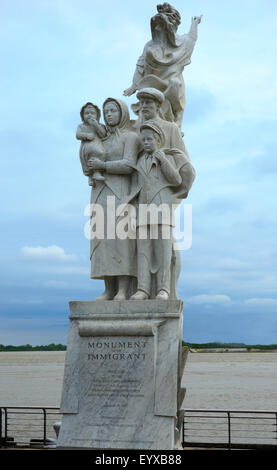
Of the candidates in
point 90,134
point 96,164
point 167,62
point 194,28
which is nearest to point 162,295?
point 96,164

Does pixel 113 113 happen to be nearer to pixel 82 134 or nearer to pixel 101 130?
pixel 101 130

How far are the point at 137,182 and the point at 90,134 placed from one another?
2.94ft

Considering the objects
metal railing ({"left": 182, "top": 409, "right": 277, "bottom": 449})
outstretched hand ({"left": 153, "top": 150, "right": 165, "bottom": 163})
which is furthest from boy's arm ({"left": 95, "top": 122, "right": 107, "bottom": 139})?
metal railing ({"left": 182, "top": 409, "right": 277, "bottom": 449})

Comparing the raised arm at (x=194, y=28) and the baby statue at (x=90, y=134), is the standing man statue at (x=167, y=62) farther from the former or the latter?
the baby statue at (x=90, y=134)

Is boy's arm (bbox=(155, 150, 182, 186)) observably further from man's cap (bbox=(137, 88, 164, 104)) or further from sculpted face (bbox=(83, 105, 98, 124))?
sculpted face (bbox=(83, 105, 98, 124))

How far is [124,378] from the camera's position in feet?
24.9

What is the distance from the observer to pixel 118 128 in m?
8.68

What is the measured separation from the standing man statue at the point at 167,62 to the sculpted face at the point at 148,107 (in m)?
0.69

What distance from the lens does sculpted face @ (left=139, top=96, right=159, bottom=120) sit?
8.46m

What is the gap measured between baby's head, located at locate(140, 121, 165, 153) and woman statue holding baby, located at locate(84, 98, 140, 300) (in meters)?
0.19

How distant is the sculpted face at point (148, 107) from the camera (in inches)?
333

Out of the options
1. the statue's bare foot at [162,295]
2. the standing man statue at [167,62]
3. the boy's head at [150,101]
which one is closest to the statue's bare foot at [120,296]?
the statue's bare foot at [162,295]

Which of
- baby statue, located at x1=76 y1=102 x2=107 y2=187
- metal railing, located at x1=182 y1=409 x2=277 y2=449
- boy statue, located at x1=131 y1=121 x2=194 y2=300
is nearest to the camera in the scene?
boy statue, located at x1=131 y1=121 x2=194 y2=300
